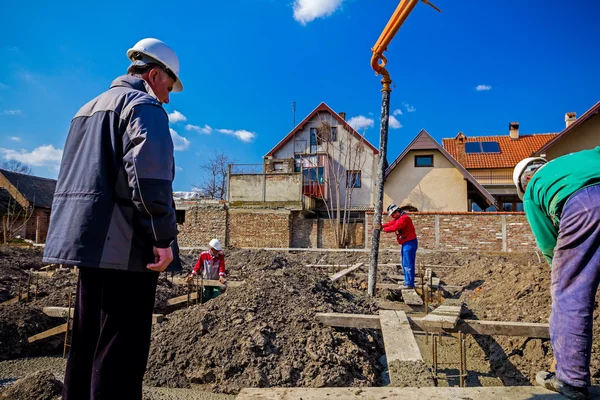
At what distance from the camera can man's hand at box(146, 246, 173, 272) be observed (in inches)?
68.8

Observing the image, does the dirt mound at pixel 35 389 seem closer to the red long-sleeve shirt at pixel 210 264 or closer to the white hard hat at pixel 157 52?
the white hard hat at pixel 157 52

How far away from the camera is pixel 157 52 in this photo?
6.70ft

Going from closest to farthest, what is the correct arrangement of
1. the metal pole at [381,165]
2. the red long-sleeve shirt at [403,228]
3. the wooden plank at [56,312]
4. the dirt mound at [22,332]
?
1. the dirt mound at [22,332]
2. the wooden plank at [56,312]
3. the metal pole at [381,165]
4. the red long-sleeve shirt at [403,228]

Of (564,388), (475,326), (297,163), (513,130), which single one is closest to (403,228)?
(475,326)

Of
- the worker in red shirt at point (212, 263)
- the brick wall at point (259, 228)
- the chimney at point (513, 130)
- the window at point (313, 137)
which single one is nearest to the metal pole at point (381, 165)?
the worker in red shirt at point (212, 263)

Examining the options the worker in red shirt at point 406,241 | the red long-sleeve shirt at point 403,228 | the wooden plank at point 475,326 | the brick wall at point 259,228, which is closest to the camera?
the wooden plank at point 475,326

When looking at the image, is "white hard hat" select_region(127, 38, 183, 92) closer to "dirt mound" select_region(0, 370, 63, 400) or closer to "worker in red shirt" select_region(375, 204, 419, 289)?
"dirt mound" select_region(0, 370, 63, 400)

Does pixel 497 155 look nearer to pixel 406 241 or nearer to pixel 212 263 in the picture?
pixel 406 241

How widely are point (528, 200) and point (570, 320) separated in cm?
77

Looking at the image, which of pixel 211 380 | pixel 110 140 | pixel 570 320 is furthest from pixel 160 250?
pixel 211 380

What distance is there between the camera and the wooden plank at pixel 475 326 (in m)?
3.45

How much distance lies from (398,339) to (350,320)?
34.8 inches

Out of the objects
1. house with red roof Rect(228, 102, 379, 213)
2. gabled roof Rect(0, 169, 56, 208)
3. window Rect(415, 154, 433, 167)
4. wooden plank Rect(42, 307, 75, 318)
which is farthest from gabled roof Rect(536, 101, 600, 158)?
gabled roof Rect(0, 169, 56, 208)

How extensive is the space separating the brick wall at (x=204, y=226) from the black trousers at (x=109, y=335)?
65.4 ft
